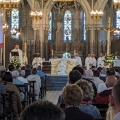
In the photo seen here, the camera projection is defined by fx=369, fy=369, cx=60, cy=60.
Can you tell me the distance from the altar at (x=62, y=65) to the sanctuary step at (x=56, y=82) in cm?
140

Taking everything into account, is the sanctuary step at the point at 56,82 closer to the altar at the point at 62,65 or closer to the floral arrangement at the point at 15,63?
the altar at the point at 62,65

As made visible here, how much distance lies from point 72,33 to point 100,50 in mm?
4201

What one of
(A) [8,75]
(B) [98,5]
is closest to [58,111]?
(A) [8,75]

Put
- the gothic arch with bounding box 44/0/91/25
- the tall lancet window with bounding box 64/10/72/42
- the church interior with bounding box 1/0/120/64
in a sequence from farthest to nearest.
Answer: the tall lancet window with bounding box 64/10/72/42
the church interior with bounding box 1/0/120/64
the gothic arch with bounding box 44/0/91/25

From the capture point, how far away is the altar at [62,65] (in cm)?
2144

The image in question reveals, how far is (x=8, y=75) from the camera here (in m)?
8.27

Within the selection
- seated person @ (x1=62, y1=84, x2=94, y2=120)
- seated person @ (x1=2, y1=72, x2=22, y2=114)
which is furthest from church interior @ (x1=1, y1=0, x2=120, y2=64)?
seated person @ (x1=62, y1=84, x2=94, y2=120)

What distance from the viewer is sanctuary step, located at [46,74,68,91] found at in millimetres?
18891

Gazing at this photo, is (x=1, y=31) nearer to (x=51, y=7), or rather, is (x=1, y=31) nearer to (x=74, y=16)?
(x=51, y=7)

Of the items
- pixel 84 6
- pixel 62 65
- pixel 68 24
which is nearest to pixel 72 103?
pixel 62 65

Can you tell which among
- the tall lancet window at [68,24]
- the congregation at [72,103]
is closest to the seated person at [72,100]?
the congregation at [72,103]

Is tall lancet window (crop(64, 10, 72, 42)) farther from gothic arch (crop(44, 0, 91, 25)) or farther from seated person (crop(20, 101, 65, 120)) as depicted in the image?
seated person (crop(20, 101, 65, 120))

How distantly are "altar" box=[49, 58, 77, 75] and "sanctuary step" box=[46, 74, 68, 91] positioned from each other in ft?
4.59

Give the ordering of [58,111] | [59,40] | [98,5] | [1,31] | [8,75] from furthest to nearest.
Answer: [59,40], [98,5], [1,31], [8,75], [58,111]
